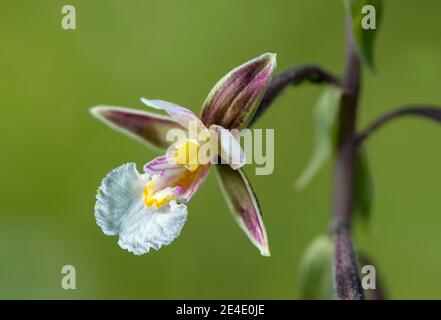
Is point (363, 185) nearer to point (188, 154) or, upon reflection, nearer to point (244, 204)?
point (244, 204)

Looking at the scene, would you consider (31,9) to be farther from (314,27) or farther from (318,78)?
(318,78)

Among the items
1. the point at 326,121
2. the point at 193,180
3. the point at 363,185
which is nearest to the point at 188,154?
the point at 193,180

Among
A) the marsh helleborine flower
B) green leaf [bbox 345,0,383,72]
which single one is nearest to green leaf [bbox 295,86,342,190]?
green leaf [bbox 345,0,383,72]

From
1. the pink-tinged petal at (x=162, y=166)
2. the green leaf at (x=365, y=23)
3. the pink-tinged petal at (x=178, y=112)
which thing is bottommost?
the pink-tinged petal at (x=162, y=166)

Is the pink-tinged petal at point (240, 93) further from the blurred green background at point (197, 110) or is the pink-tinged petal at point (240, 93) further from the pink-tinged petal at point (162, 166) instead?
the blurred green background at point (197, 110)

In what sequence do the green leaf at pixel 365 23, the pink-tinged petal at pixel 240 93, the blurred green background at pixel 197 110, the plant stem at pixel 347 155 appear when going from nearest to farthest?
1. the pink-tinged petal at pixel 240 93
2. the green leaf at pixel 365 23
3. the plant stem at pixel 347 155
4. the blurred green background at pixel 197 110

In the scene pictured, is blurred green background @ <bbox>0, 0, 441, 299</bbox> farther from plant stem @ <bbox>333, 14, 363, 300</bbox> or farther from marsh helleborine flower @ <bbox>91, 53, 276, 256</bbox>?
marsh helleborine flower @ <bbox>91, 53, 276, 256</bbox>

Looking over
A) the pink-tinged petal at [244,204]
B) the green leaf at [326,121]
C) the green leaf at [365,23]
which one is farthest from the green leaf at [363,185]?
the pink-tinged petal at [244,204]
